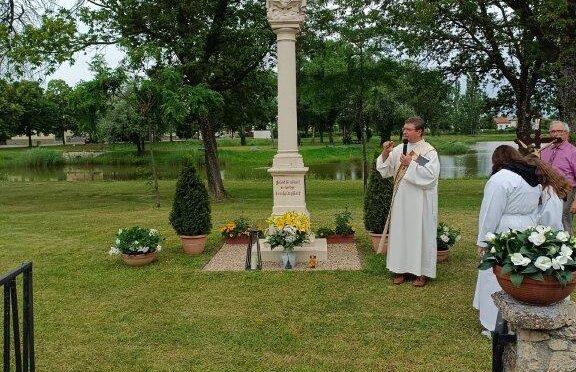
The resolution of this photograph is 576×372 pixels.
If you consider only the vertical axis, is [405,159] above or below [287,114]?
below

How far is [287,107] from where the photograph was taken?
8.66 meters

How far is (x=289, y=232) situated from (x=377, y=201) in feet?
5.63

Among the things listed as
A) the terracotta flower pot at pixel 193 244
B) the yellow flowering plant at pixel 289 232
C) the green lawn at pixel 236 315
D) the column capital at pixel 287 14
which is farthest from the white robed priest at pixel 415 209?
the terracotta flower pot at pixel 193 244

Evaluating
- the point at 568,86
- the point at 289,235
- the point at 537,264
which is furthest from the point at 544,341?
the point at 568,86

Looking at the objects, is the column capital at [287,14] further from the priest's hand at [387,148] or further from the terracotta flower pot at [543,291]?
the terracotta flower pot at [543,291]

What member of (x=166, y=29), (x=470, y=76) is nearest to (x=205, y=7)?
(x=166, y=29)

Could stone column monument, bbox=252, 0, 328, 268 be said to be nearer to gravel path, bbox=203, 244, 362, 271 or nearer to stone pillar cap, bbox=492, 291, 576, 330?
gravel path, bbox=203, 244, 362, 271

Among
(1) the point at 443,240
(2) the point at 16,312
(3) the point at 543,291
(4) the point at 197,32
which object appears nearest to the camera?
(2) the point at 16,312

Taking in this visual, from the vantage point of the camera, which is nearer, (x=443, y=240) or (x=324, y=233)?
(x=443, y=240)

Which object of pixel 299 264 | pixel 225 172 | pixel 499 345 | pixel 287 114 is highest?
pixel 287 114

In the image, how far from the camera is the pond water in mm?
27422

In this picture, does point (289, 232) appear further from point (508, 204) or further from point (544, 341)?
point (544, 341)

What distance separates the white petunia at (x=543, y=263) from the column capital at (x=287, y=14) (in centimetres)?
632

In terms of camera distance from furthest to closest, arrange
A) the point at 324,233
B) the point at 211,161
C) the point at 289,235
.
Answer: the point at 211,161 < the point at 324,233 < the point at 289,235
